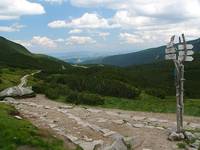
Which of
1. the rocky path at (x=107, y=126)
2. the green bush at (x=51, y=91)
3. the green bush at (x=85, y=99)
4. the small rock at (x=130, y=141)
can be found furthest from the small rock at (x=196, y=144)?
the green bush at (x=51, y=91)

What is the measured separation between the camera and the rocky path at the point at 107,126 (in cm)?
1686

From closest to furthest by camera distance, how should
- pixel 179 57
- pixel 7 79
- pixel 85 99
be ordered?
pixel 179 57, pixel 85 99, pixel 7 79

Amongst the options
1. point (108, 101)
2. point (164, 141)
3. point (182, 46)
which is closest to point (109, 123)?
point (164, 141)

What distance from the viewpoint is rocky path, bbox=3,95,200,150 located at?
16.9 metres

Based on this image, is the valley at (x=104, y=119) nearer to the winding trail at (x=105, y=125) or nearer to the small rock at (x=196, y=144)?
the winding trail at (x=105, y=125)

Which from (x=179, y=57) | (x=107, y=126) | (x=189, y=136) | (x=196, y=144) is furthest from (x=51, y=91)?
(x=196, y=144)

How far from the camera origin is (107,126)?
68.2ft

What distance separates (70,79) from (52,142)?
30.4m

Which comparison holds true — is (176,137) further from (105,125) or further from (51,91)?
(51,91)

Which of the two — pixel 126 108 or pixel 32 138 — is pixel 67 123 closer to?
pixel 32 138

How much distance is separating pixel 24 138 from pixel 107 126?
19.8ft

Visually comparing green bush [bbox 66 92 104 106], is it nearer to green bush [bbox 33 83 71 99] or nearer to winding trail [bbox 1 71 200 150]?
green bush [bbox 33 83 71 99]

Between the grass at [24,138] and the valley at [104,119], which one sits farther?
the valley at [104,119]

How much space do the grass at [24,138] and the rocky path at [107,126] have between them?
3.63 ft
